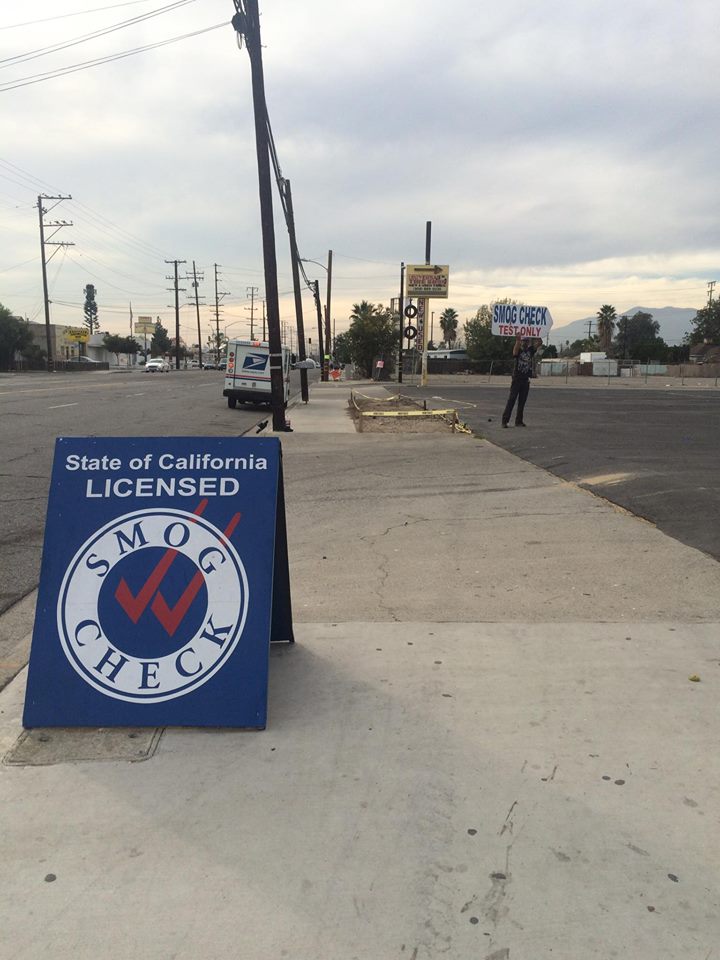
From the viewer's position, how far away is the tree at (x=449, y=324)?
147500 millimetres

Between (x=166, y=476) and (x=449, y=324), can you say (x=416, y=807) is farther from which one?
(x=449, y=324)

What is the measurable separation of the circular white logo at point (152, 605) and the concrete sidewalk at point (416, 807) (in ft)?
1.00

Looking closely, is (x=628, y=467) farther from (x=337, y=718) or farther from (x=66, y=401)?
(x=66, y=401)

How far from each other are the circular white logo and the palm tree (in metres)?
131

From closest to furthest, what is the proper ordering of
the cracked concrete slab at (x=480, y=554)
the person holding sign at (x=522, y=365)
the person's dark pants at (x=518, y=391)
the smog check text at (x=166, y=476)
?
the smog check text at (x=166, y=476)
the cracked concrete slab at (x=480, y=554)
the person holding sign at (x=522, y=365)
the person's dark pants at (x=518, y=391)

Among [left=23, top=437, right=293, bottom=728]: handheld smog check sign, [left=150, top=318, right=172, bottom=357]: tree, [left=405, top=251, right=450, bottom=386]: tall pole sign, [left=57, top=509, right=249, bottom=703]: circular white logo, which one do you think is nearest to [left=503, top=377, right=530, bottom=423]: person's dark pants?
[left=23, top=437, right=293, bottom=728]: handheld smog check sign

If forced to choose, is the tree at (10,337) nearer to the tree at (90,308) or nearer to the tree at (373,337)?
the tree at (373,337)

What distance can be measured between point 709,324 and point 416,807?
119 metres

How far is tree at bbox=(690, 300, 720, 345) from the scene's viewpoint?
107438 millimetres

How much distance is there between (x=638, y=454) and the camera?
40.1 feet

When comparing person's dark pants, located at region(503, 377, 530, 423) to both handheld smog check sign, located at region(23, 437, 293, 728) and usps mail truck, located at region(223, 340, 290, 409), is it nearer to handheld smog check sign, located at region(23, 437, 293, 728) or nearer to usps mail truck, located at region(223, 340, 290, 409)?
usps mail truck, located at region(223, 340, 290, 409)

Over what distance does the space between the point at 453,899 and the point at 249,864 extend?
659 millimetres

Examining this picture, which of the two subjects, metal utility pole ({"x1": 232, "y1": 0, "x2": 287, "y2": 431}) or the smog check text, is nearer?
the smog check text

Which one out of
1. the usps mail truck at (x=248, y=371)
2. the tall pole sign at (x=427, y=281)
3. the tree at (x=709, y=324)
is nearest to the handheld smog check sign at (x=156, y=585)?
the usps mail truck at (x=248, y=371)
